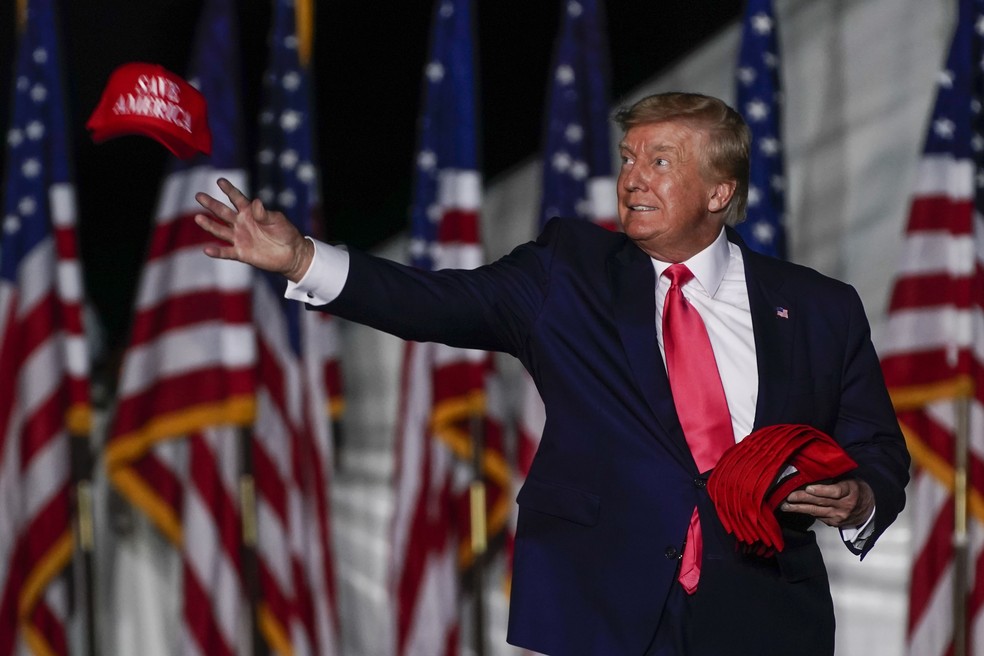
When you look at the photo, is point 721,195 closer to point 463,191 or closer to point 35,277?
point 463,191

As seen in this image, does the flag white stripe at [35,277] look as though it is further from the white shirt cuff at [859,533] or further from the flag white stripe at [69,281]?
the white shirt cuff at [859,533]

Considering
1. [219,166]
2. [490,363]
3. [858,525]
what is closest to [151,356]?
[219,166]

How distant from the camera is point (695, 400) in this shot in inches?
74.2

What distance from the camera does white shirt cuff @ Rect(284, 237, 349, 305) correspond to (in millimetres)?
1758

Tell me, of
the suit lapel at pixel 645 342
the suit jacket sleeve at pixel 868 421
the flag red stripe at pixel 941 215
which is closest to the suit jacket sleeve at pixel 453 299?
the suit lapel at pixel 645 342

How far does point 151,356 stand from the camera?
163 inches

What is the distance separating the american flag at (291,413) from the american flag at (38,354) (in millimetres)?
618

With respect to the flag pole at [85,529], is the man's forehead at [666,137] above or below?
above

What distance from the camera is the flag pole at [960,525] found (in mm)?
4023

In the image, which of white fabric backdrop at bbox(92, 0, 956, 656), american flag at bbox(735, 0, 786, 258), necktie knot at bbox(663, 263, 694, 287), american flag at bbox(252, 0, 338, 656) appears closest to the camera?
necktie knot at bbox(663, 263, 694, 287)

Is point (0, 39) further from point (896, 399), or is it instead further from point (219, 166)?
point (896, 399)

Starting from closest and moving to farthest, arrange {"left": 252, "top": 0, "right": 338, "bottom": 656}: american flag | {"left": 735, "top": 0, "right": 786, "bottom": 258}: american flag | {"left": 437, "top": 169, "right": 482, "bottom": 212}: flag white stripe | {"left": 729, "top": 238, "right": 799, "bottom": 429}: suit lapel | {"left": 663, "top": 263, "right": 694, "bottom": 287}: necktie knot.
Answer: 1. {"left": 729, "top": 238, "right": 799, "bottom": 429}: suit lapel
2. {"left": 663, "top": 263, "right": 694, "bottom": 287}: necktie knot
3. {"left": 735, "top": 0, "right": 786, "bottom": 258}: american flag
4. {"left": 252, "top": 0, "right": 338, "bottom": 656}: american flag
5. {"left": 437, "top": 169, "right": 482, "bottom": 212}: flag white stripe

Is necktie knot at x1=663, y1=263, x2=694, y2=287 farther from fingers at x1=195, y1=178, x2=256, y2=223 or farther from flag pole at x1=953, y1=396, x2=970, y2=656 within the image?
flag pole at x1=953, y1=396, x2=970, y2=656

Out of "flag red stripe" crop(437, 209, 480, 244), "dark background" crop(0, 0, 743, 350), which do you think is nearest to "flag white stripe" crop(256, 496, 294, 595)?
"flag red stripe" crop(437, 209, 480, 244)
